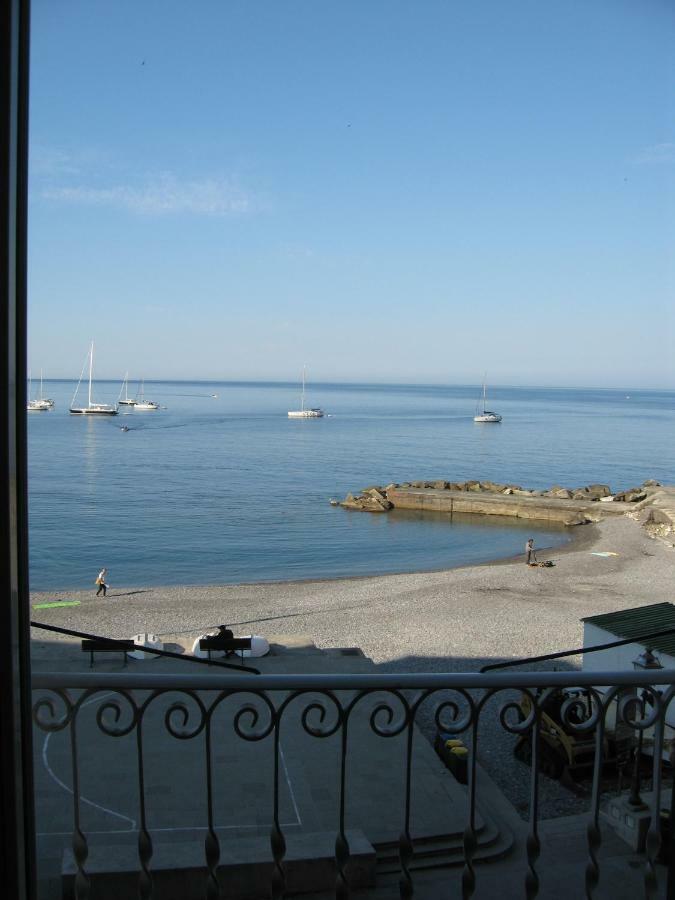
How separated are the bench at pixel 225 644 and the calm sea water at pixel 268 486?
1447 centimetres

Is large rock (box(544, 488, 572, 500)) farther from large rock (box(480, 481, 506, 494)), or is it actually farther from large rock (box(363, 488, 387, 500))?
large rock (box(363, 488, 387, 500))

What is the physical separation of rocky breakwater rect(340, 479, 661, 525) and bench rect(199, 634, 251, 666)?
29.4 m

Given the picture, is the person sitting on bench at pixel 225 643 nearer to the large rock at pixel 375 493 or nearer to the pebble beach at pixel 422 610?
the pebble beach at pixel 422 610

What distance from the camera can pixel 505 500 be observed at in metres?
42.2

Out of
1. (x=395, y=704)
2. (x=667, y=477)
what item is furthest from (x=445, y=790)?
(x=667, y=477)

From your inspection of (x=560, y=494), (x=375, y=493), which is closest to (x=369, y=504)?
(x=375, y=493)

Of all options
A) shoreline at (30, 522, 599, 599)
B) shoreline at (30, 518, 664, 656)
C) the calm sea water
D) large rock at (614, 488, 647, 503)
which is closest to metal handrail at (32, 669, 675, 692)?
shoreline at (30, 518, 664, 656)

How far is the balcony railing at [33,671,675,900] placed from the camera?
208 cm

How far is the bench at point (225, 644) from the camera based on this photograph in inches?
460

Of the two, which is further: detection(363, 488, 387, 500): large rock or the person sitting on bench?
detection(363, 488, 387, 500): large rock

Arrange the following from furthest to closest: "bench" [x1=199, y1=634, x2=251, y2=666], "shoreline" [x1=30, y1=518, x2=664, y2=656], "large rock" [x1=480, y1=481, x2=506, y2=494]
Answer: "large rock" [x1=480, y1=481, x2=506, y2=494] < "shoreline" [x1=30, y1=518, x2=664, y2=656] < "bench" [x1=199, y1=634, x2=251, y2=666]

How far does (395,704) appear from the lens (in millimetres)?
9383

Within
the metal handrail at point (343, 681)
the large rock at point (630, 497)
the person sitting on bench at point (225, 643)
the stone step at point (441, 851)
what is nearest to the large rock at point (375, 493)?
the large rock at point (630, 497)

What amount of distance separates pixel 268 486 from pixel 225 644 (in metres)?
37.1
